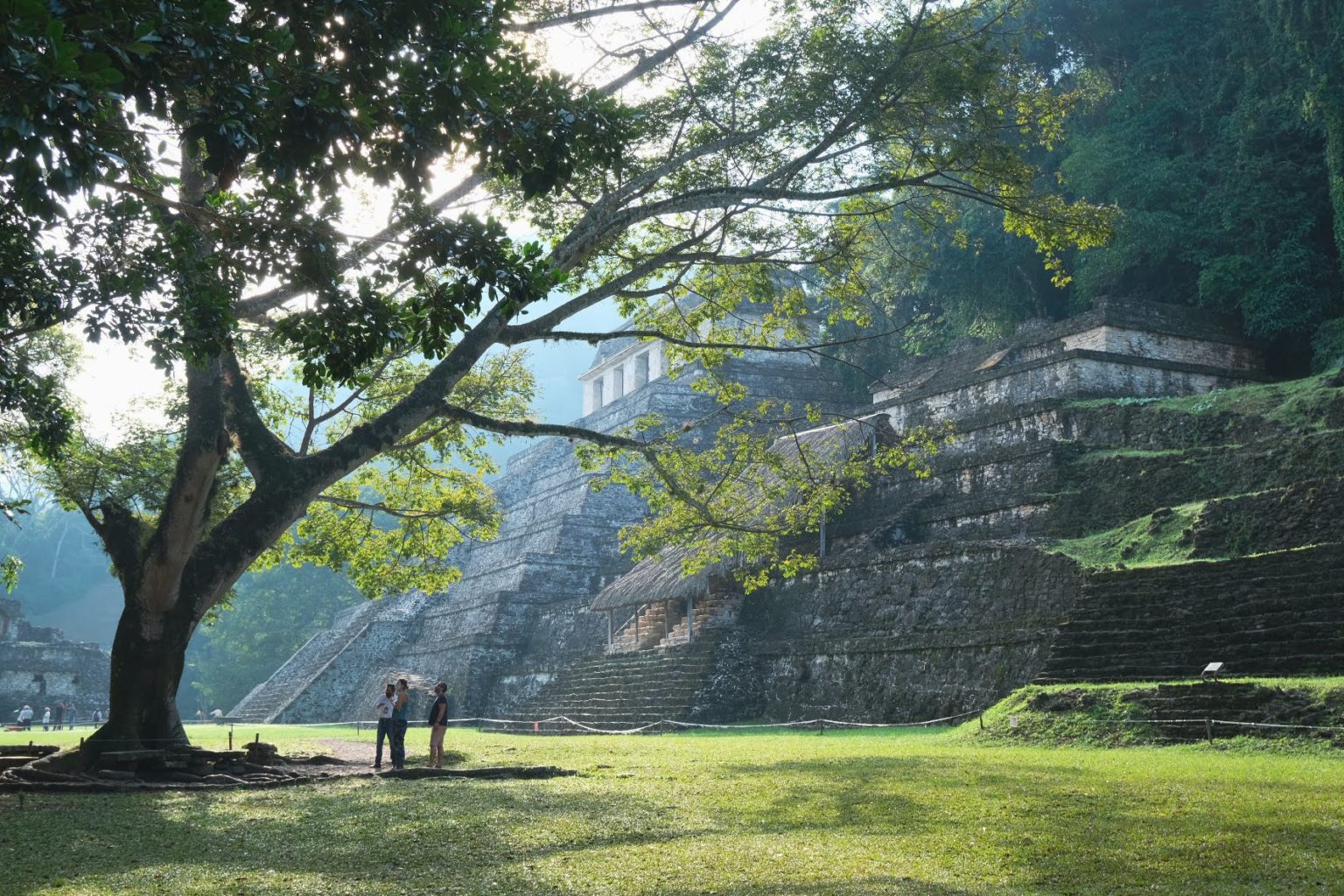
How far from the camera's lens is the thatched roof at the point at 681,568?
59.2 feet

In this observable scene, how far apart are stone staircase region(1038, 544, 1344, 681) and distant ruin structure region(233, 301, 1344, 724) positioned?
0.02 meters

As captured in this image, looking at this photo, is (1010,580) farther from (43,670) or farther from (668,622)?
Answer: (43,670)

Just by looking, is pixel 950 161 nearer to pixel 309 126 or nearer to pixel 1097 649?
pixel 1097 649

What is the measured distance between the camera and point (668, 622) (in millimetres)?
20078

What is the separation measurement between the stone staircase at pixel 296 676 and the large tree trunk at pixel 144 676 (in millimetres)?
18384

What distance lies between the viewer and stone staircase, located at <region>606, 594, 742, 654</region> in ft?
60.2

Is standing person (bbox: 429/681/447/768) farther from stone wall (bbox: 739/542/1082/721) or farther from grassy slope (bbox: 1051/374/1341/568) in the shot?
grassy slope (bbox: 1051/374/1341/568)

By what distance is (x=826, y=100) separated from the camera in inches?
406

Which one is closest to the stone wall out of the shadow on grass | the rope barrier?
the rope barrier

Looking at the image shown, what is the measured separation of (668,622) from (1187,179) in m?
10.9

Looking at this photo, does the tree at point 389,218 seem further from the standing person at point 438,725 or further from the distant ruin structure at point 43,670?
the distant ruin structure at point 43,670

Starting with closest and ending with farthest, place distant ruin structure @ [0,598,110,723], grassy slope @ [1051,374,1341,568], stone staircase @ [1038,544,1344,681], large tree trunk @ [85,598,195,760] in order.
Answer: large tree trunk @ [85,598,195,760]
stone staircase @ [1038,544,1344,681]
grassy slope @ [1051,374,1341,568]
distant ruin structure @ [0,598,110,723]

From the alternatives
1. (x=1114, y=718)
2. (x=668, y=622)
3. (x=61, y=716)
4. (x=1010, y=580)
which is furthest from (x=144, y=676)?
(x=61, y=716)

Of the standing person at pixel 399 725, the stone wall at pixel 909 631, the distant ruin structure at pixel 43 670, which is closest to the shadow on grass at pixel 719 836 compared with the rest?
the standing person at pixel 399 725
